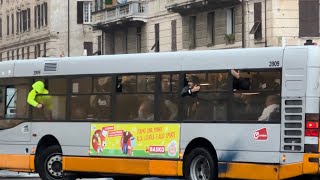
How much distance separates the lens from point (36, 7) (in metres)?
77.2

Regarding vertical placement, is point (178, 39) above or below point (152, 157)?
above

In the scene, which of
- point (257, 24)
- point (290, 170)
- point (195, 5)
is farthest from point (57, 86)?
point (195, 5)

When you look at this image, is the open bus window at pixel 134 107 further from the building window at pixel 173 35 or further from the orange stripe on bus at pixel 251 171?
the building window at pixel 173 35

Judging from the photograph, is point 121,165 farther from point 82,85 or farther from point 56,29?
point 56,29

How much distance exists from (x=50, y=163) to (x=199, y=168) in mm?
4554

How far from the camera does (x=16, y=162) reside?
21.5 metres

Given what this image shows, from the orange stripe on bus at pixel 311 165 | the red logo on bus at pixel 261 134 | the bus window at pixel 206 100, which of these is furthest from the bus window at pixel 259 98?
the orange stripe on bus at pixel 311 165

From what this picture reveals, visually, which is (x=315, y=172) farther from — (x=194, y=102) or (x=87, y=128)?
(x=87, y=128)

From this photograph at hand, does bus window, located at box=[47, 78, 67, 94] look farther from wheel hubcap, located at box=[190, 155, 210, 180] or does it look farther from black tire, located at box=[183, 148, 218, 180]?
wheel hubcap, located at box=[190, 155, 210, 180]

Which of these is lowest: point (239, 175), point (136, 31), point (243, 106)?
point (239, 175)

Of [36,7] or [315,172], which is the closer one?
[315,172]

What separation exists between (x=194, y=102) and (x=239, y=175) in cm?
189

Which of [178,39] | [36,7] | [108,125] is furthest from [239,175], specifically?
[36,7]

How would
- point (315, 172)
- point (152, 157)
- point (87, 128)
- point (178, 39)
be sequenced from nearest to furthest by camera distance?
point (315, 172), point (152, 157), point (87, 128), point (178, 39)
